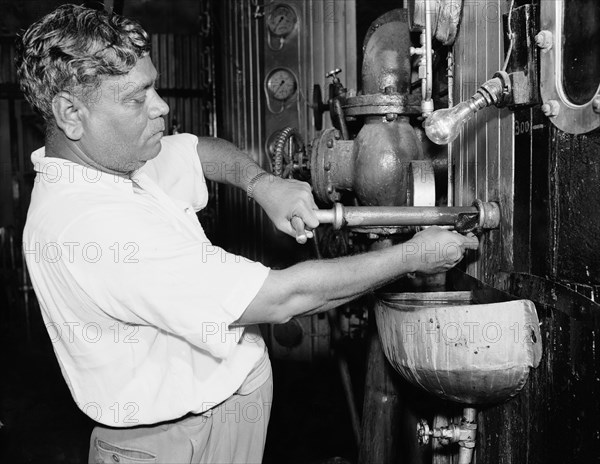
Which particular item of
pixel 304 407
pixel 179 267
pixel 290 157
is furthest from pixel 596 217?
pixel 304 407

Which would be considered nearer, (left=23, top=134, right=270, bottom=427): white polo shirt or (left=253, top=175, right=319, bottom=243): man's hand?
(left=23, top=134, right=270, bottom=427): white polo shirt

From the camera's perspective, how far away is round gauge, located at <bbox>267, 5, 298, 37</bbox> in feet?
14.7

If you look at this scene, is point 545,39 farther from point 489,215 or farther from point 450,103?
point 450,103

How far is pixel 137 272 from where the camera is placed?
1.38 m

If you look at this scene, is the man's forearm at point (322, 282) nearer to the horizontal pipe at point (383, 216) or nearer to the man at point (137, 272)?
the man at point (137, 272)

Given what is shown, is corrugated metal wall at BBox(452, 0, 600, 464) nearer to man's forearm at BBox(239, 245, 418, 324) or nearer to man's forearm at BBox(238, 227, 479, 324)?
man's forearm at BBox(238, 227, 479, 324)

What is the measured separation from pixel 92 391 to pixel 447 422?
44.2 inches

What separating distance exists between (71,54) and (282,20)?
10.4 feet

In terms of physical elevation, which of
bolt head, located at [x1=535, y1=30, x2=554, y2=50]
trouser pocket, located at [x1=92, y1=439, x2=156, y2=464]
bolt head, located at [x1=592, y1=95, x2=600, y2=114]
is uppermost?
bolt head, located at [x1=535, y1=30, x2=554, y2=50]

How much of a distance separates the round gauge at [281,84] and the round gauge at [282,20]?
255mm

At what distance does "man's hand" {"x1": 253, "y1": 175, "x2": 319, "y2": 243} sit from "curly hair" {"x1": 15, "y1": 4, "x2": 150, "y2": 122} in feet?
1.72

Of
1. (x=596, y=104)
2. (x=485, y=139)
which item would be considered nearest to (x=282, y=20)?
(x=485, y=139)

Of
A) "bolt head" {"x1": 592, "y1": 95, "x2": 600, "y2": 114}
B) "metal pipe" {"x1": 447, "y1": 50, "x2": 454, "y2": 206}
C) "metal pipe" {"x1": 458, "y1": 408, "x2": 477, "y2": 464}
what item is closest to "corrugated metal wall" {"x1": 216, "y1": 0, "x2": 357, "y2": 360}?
"metal pipe" {"x1": 447, "y1": 50, "x2": 454, "y2": 206}

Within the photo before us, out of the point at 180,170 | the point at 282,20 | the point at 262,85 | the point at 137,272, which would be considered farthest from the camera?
the point at 262,85
